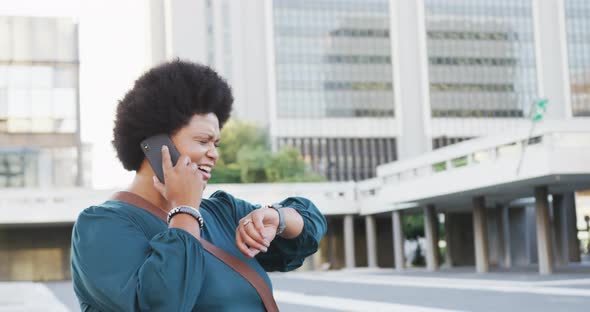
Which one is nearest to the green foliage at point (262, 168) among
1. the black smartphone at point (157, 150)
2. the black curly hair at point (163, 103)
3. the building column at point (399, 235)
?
the building column at point (399, 235)

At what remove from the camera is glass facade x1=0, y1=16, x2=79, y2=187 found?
49.1 m

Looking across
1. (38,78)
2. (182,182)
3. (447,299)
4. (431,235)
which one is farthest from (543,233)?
(38,78)

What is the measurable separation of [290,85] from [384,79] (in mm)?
9171

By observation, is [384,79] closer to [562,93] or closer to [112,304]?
[562,93]

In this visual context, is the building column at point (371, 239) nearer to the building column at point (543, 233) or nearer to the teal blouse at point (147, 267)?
the building column at point (543, 233)

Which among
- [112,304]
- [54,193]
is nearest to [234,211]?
[112,304]

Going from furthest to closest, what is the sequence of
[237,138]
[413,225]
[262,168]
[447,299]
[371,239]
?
[237,138]
[262,168]
[413,225]
[371,239]
[447,299]

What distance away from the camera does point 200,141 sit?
7.52 feet

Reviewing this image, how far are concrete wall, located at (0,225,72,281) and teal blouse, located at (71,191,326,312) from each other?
40.5 m

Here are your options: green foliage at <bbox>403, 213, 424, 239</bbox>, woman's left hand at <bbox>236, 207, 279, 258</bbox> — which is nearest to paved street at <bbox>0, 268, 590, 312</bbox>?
woman's left hand at <bbox>236, 207, 279, 258</bbox>

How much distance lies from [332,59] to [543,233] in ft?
166

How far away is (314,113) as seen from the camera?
7550cm

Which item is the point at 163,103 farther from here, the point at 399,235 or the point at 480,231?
the point at 399,235

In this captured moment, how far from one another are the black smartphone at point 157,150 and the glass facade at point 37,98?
48.4 m
